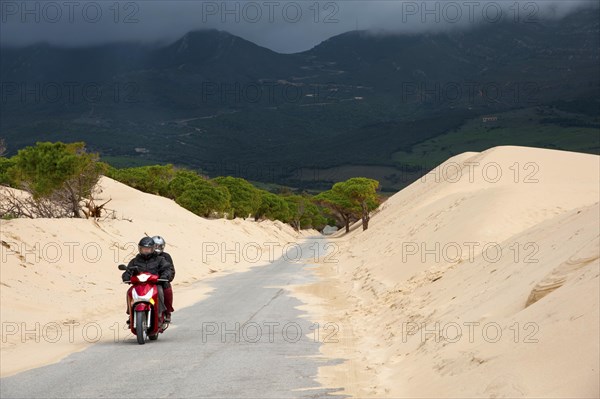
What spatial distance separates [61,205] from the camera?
3988cm

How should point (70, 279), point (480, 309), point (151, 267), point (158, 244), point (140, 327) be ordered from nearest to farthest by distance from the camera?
point (480, 309) < point (140, 327) < point (151, 267) < point (158, 244) < point (70, 279)

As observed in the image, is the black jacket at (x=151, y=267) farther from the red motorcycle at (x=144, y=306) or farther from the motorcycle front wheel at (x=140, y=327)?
the motorcycle front wheel at (x=140, y=327)

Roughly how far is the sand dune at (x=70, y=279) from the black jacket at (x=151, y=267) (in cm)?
159

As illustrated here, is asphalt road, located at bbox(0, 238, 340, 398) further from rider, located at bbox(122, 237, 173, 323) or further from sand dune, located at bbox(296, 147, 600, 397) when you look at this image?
rider, located at bbox(122, 237, 173, 323)

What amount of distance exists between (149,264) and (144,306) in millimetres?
1106

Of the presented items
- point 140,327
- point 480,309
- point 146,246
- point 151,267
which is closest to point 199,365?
point 140,327

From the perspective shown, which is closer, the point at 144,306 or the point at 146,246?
the point at 144,306

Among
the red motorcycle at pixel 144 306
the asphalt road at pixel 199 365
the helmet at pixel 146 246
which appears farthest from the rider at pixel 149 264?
the asphalt road at pixel 199 365

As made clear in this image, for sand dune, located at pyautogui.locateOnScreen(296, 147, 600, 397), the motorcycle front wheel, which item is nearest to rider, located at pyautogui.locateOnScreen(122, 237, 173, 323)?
the motorcycle front wheel

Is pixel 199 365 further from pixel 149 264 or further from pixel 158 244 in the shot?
pixel 158 244

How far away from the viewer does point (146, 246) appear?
13742 mm

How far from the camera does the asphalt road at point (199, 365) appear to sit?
8.77 metres

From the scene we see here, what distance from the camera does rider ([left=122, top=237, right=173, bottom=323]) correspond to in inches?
537

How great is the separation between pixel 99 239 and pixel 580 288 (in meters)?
25.4
